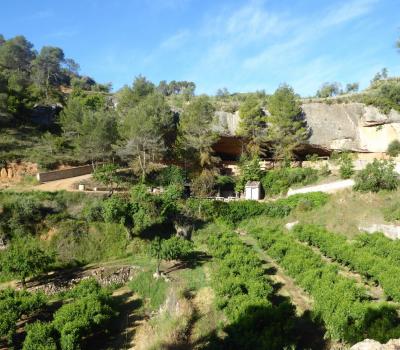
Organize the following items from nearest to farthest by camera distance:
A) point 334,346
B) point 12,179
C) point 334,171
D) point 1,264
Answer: point 334,346
point 1,264
point 12,179
point 334,171

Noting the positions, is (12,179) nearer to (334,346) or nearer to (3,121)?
(3,121)

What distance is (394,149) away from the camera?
39.3 meters

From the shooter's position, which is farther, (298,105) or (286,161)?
(298,105)

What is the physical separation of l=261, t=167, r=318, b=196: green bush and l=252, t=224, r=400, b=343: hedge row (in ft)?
52.1

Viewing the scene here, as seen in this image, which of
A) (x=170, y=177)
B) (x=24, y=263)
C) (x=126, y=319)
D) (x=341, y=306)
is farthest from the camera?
(x=170, y=177)

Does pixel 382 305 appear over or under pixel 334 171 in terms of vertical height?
under

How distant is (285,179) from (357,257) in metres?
16.4

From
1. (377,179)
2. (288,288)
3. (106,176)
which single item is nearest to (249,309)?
(288,288)

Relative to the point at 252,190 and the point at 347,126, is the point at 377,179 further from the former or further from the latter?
the point at 347,126

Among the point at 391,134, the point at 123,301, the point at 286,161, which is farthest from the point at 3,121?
the point at 391,134

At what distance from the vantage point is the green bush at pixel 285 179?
3591 cm

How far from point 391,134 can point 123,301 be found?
37632mm

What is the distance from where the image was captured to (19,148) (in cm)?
3712

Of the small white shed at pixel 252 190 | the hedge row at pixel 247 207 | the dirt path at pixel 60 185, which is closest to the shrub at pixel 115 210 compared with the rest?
the hedge row at pixel 247 207
